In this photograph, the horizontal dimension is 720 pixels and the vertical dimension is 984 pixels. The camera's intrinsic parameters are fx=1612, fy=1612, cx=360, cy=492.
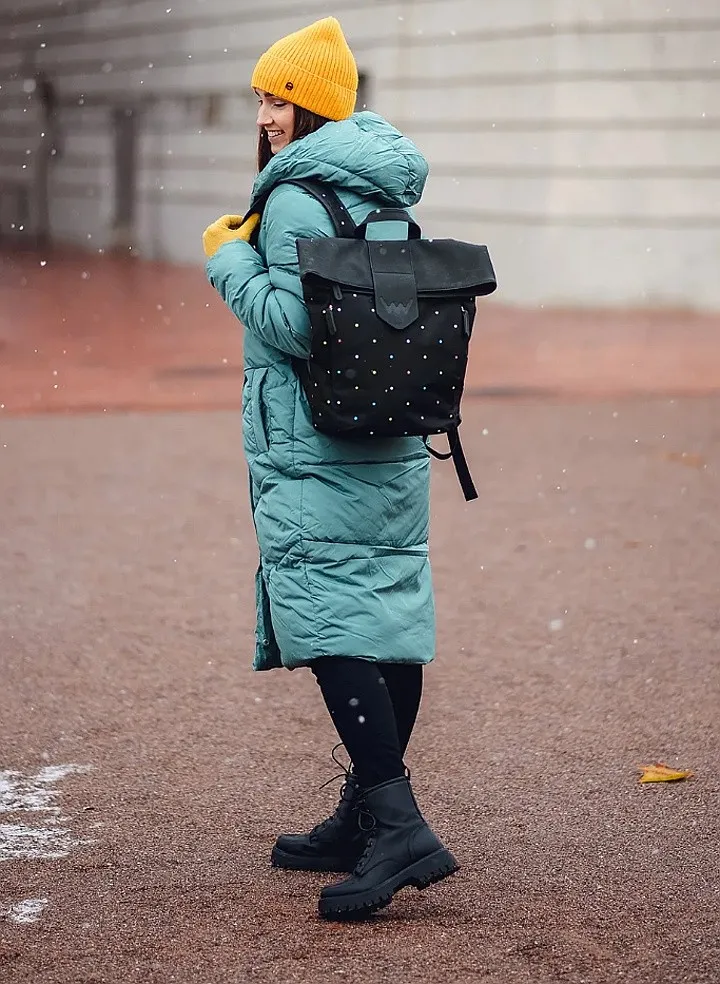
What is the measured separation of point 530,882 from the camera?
347 cm

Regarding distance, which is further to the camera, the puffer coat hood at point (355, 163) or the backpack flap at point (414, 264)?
the puffer coat hood at point (355, 163)

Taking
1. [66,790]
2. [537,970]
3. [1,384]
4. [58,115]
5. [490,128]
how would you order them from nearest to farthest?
[537,970]
[66,790]
[1,384]
[490,128]
[58,115]

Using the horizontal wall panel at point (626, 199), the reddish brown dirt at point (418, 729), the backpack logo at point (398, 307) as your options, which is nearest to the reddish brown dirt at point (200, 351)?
the horizontal wall panel at point (626, 199)

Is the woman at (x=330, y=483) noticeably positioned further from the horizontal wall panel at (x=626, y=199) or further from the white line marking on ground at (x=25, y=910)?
the horizontal wall panel at (x=626, y=199)

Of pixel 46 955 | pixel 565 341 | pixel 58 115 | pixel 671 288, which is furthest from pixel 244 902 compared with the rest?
pixel 58 115

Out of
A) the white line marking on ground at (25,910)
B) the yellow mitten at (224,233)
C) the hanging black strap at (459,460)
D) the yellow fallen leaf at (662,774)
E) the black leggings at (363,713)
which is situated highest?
the yellow mitten at (224,233)

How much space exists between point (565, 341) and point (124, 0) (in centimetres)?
1049

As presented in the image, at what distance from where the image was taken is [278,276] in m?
3.20

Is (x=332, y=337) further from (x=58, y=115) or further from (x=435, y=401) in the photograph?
(x=58, y=115)

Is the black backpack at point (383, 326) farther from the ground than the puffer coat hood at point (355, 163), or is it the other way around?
the puffer coat hood at point (355, 163)

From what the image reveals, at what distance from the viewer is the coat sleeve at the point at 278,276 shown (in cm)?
317

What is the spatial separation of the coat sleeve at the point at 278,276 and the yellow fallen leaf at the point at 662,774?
5.39 ft

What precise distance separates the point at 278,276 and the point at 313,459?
373 millimetres

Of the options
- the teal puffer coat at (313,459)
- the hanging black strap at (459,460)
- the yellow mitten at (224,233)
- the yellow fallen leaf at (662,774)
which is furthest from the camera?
the yellow fallen leaf at (662,774)
